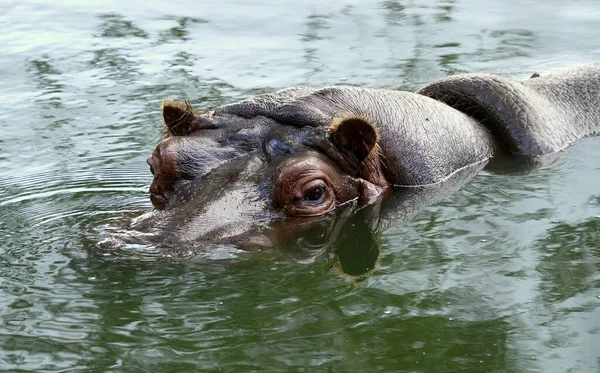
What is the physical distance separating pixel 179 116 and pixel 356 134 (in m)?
1.32

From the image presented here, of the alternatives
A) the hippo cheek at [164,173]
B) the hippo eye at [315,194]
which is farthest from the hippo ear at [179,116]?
the hippo eye at [315,194]

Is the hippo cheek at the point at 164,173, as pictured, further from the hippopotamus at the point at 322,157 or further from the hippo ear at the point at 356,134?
the hippo ear at the point at 356,134

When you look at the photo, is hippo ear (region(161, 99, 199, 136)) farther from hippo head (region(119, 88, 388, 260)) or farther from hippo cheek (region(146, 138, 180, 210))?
hippo cheek (region(146, 138, 180, 210))

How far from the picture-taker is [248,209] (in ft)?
20.4

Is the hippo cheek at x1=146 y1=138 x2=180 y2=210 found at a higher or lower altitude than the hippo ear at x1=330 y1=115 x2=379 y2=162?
lower

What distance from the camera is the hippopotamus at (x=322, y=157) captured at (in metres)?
6.19

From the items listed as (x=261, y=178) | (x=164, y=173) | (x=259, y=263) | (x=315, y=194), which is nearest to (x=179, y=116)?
(x=164, y=173)

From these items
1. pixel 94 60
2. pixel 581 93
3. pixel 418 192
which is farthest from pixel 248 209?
pixel 94 60

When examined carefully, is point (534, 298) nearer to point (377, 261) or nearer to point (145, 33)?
point (377, 261)

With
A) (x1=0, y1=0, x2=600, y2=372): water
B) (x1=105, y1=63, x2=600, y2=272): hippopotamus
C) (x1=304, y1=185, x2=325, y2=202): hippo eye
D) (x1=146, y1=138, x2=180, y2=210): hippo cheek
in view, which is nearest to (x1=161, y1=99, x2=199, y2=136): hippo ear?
(x1=105, y1=63, x2=600, y2=272): hippopotamus

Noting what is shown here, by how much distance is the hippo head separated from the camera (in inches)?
241

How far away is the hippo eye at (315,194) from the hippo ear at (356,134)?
1.10ft

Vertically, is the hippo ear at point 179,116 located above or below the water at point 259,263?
above

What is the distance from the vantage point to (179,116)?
283 inches
